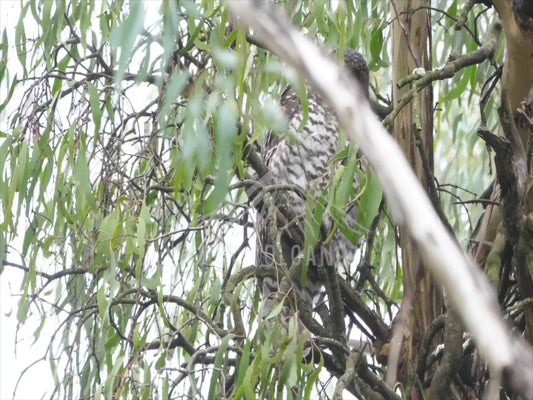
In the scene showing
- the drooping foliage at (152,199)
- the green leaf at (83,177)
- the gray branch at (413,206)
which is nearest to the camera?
the gray branch at (413,206)

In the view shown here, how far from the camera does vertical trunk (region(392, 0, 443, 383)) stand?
191 centimetres

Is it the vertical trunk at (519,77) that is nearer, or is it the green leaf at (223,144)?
the green leaf at (223,144)

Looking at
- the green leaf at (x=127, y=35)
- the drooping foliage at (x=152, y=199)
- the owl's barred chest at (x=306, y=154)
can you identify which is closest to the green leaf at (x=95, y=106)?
the drooping foliage at (x=152, y=199)

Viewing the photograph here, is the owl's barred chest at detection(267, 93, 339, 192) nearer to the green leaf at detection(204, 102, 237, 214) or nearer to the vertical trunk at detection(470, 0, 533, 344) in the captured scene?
the vertical trunk at detection(470, 0, 533, 344)

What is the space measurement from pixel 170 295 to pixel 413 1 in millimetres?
967

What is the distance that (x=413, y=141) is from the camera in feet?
6.64

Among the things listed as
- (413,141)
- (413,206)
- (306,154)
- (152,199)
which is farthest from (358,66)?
(413,206)

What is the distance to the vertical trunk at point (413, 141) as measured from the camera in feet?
6.25

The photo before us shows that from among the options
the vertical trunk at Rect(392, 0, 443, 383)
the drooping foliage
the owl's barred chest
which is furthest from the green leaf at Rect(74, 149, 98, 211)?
the owl's barred chest

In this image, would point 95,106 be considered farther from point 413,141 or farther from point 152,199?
point 413,141

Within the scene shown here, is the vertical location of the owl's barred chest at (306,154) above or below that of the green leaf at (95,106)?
above

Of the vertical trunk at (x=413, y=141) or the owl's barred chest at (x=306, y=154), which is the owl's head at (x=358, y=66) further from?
the vertical trunk at (x=413, y=141)

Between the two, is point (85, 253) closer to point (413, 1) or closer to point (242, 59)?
point (242, 59)

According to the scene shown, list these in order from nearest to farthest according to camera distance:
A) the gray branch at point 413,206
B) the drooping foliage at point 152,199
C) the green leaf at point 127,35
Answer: the gray branch at point 413,206 < the green leaf at point 127,35 < the drooping foliage at point 152,199
